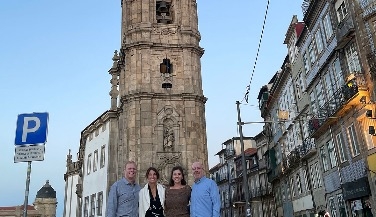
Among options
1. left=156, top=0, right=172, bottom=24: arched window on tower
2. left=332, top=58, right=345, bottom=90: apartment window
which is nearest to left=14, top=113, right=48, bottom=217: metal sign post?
left=332, top=58, right=345, bottom=90: apartment window

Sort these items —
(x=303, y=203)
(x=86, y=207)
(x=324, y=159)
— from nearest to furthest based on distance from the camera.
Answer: (x=324, y=159) → (x=303, y=203) → (x=86, y=207)

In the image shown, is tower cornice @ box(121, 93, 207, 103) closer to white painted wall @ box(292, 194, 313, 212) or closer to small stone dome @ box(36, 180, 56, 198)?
white painted wall @ box(292, 194, 313, 212)

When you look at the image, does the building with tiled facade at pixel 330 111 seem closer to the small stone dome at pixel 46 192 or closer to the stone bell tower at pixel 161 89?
the stone bell tower at pixel 161 89

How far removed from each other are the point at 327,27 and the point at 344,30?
10.8 feet

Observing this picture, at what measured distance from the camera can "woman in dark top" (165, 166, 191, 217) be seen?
6.39 m

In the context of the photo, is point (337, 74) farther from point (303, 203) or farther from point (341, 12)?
point (303, 203)

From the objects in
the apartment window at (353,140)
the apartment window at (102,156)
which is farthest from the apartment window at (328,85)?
the apartment window at (102,156)

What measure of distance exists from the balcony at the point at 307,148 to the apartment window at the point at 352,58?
25.5ft

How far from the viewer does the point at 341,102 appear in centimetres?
1950

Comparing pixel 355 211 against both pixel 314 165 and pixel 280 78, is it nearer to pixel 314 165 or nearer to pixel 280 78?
pixel 314 165

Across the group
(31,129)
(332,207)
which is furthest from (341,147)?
(31,129)

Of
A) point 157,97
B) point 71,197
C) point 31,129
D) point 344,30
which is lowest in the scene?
point 31,129

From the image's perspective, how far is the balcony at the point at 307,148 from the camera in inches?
1020

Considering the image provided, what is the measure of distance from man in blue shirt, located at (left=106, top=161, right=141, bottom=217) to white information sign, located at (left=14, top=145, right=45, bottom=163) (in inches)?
54.4
